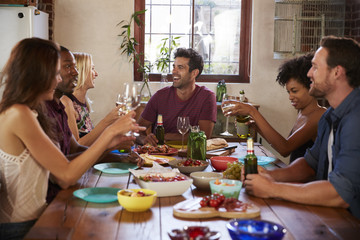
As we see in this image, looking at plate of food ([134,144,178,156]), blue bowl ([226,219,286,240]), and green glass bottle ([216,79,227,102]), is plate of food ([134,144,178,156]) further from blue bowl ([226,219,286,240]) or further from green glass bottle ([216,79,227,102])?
green glass bottle ([216,79,227,102])

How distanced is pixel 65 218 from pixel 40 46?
70 cm

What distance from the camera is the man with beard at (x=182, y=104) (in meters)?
3.75

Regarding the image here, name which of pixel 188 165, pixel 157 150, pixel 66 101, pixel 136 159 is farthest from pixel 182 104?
pixel 188 165

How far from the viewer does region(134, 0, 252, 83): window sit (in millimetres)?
5418

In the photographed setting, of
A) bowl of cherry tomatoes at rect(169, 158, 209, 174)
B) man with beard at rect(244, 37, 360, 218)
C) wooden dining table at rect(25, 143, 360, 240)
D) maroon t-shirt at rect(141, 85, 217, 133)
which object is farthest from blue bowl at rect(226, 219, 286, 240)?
maroon t-shirt at rect(141, 85, 217, 133)

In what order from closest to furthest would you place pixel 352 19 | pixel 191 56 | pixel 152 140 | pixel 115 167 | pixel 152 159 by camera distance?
pixel 115 167, pixel 152 159, pixel 152 140, pixel 191 56, pixel 352 19

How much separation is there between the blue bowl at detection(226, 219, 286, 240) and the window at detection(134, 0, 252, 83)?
13.8 ft

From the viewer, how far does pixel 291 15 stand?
16.8 ft

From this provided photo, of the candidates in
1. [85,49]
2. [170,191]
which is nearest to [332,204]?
[170,191]

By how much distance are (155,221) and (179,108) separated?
2285 millimetres

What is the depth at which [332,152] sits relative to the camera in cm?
197

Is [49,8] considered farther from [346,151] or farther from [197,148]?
[346,151]

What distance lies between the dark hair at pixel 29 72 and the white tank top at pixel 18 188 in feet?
0.67

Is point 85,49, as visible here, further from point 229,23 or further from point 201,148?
point 201,148
